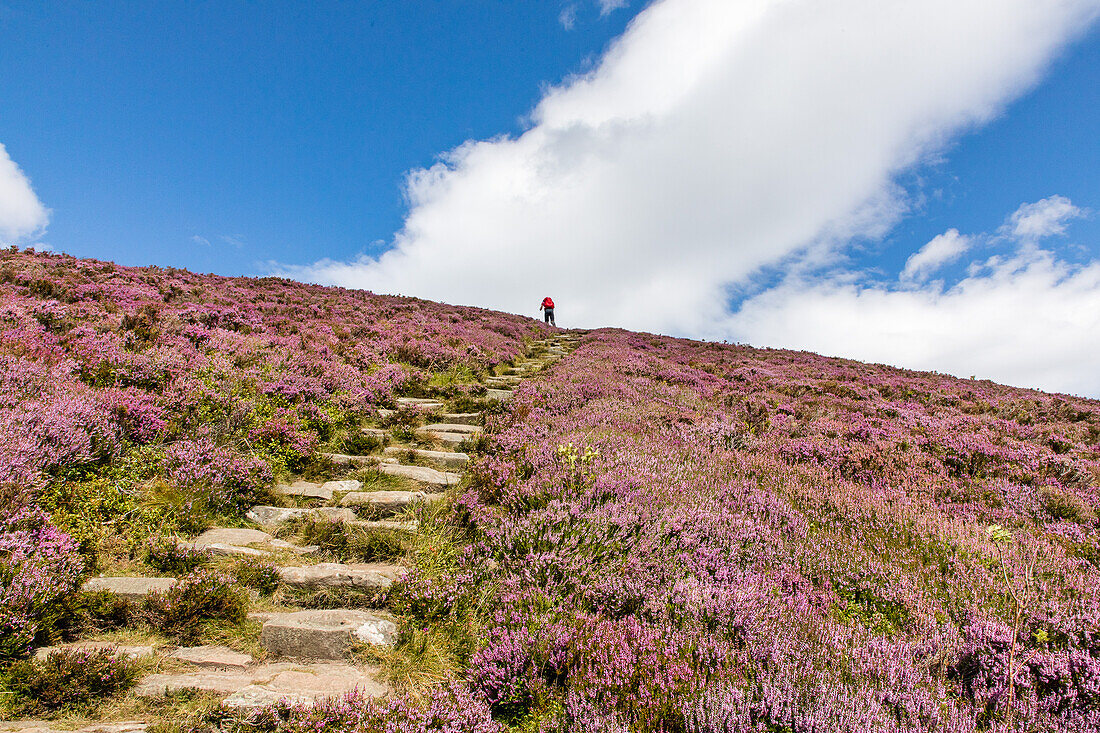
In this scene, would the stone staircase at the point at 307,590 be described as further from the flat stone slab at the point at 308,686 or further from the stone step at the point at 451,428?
the stone step at the point at 451,428

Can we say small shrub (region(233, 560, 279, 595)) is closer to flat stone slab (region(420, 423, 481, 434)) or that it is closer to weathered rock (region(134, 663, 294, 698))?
weathered rock (region(134, 663, 294, 698))

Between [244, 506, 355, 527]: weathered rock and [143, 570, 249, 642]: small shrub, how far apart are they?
117cm

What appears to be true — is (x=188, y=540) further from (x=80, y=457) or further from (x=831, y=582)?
(x=831, y=582)

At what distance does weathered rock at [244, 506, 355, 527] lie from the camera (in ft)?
16.2

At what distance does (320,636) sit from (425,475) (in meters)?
2.72

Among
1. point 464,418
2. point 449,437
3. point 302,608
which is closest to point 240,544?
point 302,608

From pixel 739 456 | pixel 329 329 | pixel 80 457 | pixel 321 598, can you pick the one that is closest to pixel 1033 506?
pixel 739 456

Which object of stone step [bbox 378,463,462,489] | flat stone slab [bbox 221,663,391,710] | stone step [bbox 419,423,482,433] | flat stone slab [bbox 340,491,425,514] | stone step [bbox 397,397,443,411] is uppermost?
stone step [bbox 397,397,443,411]

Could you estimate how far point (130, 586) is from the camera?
3652 mm

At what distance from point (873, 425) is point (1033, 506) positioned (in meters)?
3.19

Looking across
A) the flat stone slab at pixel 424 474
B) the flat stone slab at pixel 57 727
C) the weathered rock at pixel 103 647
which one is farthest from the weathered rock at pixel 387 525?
the flat stone slab at pixel 57 727

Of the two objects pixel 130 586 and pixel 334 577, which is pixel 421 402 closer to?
pixel 334 577

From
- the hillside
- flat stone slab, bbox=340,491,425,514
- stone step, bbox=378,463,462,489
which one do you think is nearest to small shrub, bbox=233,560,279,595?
the hillside

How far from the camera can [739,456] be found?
6.43m
